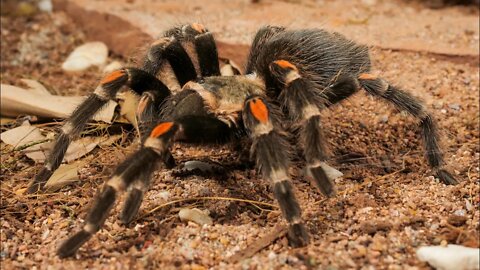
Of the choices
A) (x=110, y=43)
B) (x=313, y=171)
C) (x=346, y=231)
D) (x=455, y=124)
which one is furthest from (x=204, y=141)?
(x=110, y=43)

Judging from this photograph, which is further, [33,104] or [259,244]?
[33,104]

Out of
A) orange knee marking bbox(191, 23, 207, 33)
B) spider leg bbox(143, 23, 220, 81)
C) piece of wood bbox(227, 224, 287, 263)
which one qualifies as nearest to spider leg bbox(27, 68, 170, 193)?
spider leg bbox(143, 23, 220, 81)

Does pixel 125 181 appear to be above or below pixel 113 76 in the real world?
below

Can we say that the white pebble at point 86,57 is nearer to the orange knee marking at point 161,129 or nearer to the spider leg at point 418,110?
the orange knee marking at point 161,129

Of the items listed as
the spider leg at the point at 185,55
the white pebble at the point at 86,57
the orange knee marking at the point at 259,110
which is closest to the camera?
the orange knee marking at the point at 259,110

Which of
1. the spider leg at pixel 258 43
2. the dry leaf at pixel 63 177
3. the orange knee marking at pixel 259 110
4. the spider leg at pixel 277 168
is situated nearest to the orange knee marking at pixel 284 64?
the orange knee marking at pixel 259 110

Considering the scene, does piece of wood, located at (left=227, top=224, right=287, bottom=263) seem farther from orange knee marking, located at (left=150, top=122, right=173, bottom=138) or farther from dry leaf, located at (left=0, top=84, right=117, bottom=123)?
dry leaf, located at (left=0, top=84, right=117, bottom=123)

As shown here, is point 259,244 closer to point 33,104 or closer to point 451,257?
point 451,257

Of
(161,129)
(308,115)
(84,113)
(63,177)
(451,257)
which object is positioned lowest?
(63,177)

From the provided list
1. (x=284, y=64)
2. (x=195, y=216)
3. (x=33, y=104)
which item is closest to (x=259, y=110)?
(x=284, y=64)
